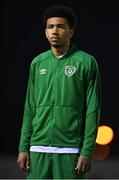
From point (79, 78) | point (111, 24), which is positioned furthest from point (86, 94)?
point (111, 24)

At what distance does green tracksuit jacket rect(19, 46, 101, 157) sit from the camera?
3.43m

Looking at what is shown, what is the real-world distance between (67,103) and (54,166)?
12.6 inches

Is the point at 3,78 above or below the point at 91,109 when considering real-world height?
below

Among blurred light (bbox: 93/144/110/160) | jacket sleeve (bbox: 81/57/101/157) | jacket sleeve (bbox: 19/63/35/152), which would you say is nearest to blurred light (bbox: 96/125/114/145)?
blurred light (bbox: 93/144/110/160)

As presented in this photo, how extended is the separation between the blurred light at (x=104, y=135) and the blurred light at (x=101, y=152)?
0.06 m

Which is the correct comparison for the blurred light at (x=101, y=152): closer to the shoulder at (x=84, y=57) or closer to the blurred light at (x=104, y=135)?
the blurred light at (x=104, y=135)

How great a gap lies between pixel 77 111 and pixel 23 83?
18.8 feet

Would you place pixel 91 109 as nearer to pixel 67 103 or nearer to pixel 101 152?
pixel 67 103

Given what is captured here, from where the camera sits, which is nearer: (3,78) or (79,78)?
(79,78)

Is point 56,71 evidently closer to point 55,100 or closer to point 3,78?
point 55,100

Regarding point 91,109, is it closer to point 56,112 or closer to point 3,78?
point 56,112

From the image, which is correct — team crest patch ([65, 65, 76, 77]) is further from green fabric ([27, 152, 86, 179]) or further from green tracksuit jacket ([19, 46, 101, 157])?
green fabric ([27, 152, 86, 179])

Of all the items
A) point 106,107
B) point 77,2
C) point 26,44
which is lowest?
point 106,107

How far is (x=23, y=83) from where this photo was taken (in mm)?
9141
